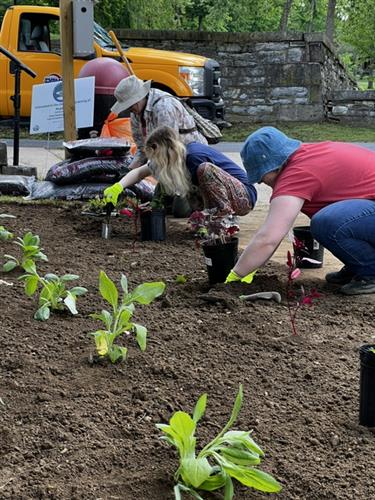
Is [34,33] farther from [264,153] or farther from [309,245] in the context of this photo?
[264,153]

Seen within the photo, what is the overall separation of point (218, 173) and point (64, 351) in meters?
2.45

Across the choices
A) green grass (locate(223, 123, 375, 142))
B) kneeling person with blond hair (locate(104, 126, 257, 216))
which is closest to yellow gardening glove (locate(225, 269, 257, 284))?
kneeling person with blond hair (locate(104, 126, 257, 216))

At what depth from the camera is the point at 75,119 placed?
7.86 meters

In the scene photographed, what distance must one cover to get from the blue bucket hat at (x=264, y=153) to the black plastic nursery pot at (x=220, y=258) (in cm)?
39

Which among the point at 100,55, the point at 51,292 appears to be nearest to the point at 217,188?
the point at 51,292

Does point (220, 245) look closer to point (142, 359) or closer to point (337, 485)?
point (142, 359)

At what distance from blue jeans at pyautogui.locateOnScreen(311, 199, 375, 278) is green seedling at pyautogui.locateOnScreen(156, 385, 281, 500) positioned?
7.08 ft

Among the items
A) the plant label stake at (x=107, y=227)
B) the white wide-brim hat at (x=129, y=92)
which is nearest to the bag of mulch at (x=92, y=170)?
the white wide-brim hat at (x=129, y=92)

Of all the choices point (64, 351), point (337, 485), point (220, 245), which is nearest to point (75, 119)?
point (220, 245)

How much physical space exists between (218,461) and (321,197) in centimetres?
232

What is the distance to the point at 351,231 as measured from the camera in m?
3.92

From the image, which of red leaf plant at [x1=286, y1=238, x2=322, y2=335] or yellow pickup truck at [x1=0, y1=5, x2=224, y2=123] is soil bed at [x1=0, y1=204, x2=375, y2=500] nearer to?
red leaf plant at [x1=286, y1=238, x2=322, y2=335]

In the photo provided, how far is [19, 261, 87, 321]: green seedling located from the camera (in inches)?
124

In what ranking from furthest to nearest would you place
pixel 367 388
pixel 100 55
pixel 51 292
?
pixel 100 55 → pixel 51 292 → pixel 367 388
